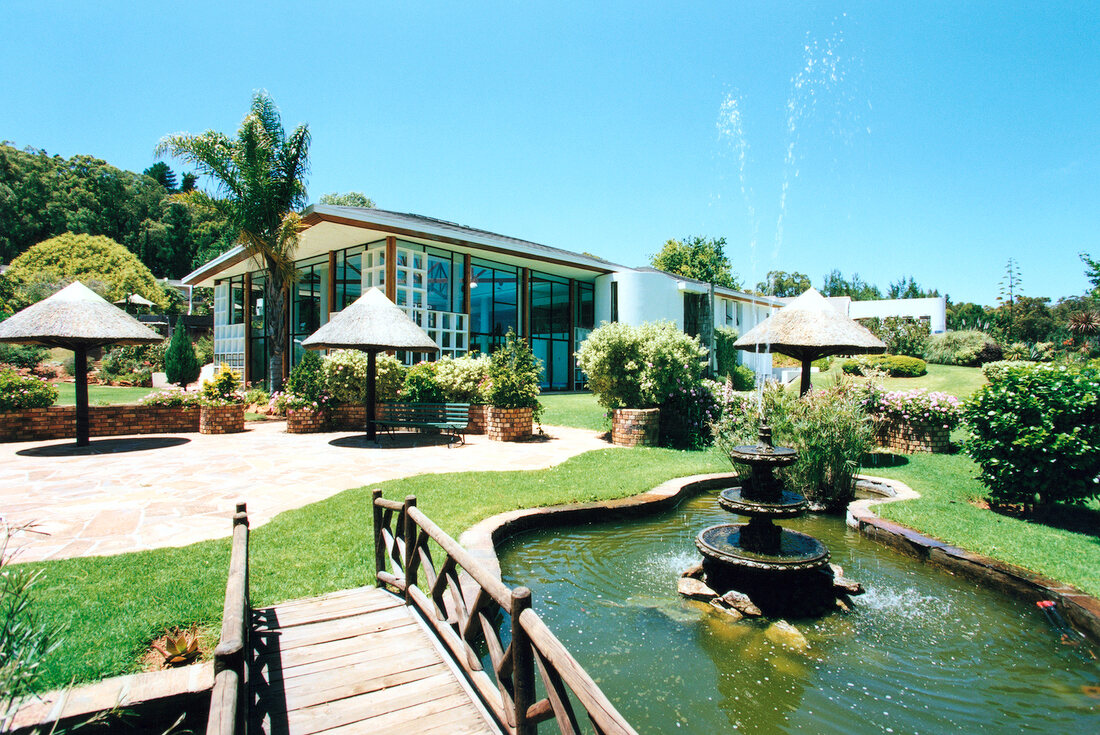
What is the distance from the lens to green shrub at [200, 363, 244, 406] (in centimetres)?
1291

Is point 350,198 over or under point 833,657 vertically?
over

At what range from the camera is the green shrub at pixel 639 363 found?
11836mm

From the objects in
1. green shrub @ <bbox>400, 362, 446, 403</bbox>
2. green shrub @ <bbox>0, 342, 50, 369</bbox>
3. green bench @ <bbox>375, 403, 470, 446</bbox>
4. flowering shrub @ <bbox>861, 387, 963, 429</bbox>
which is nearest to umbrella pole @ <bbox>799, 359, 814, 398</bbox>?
flowering shrub @ <bbox>861, 387, 963, 429</bbox>

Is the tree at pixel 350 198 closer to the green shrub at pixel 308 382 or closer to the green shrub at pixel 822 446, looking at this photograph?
the green shrub at pixel 308 382

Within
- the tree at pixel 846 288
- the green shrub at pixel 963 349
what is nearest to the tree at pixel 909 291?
the tree at pixel 846 288

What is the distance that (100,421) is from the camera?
39.2 ft

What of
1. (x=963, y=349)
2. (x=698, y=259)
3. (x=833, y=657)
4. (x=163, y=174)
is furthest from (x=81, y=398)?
(x=163, y=174)

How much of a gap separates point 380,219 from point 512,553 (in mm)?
12080

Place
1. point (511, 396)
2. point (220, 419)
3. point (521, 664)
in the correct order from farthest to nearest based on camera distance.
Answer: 1. point (220, 419)
2. point (511, 396)
3. point (521, 664)

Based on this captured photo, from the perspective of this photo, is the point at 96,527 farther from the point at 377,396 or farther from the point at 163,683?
the point at 377,396

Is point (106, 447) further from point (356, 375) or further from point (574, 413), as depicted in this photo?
point (574, 413)

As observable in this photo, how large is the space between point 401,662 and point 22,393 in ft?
42.7

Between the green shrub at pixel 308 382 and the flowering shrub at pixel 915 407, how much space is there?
12.2m

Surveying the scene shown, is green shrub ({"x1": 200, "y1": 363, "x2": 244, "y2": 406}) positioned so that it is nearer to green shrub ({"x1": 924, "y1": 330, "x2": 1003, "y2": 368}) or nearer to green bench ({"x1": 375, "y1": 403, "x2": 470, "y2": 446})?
green bench ({"x1": 375, "y1": 403, "x2": 470, "y2": 446})
